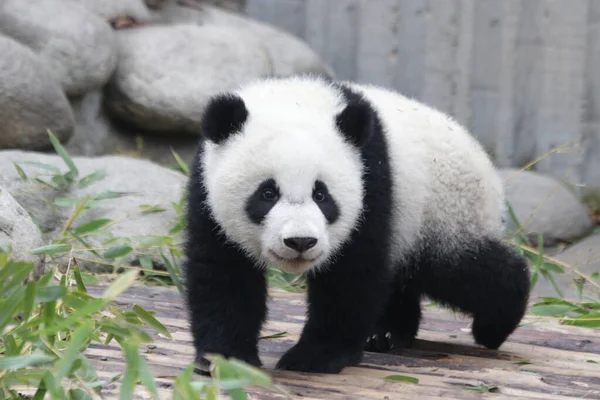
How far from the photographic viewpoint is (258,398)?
8.15 ft

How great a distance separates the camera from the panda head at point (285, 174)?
262cm

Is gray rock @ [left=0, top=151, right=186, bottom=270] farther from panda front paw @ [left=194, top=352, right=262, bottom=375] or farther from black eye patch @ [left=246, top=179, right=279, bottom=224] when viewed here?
black eye patch @ [left=246, top=179, right=279, bottom=224]

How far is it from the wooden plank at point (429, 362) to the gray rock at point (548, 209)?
205 cm

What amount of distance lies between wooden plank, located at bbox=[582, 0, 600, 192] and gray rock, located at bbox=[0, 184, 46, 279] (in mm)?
4073

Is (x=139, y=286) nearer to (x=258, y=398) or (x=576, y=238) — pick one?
(x=258, y=398)

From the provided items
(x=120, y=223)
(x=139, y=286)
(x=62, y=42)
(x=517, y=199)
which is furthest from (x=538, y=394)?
(x=62, y=42)

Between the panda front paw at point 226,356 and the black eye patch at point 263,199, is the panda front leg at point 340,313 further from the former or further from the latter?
the black eye patch at point 263,199

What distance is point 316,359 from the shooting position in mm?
2959

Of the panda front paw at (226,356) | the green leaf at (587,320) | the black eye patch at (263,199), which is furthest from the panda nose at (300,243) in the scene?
the green leaf at (587,320)

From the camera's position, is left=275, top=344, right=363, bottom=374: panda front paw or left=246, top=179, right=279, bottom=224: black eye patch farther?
left=275, top=344, right=363, bottom=374: panda front paw

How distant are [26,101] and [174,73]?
1.06 m

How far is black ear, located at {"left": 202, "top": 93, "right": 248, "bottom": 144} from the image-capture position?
2.78 meters

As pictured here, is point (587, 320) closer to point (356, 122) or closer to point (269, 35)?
point (356, 122)

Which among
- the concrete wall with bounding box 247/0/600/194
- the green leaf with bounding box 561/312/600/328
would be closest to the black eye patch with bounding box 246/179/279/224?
the green leaf with bounding box 561/312/600/328
